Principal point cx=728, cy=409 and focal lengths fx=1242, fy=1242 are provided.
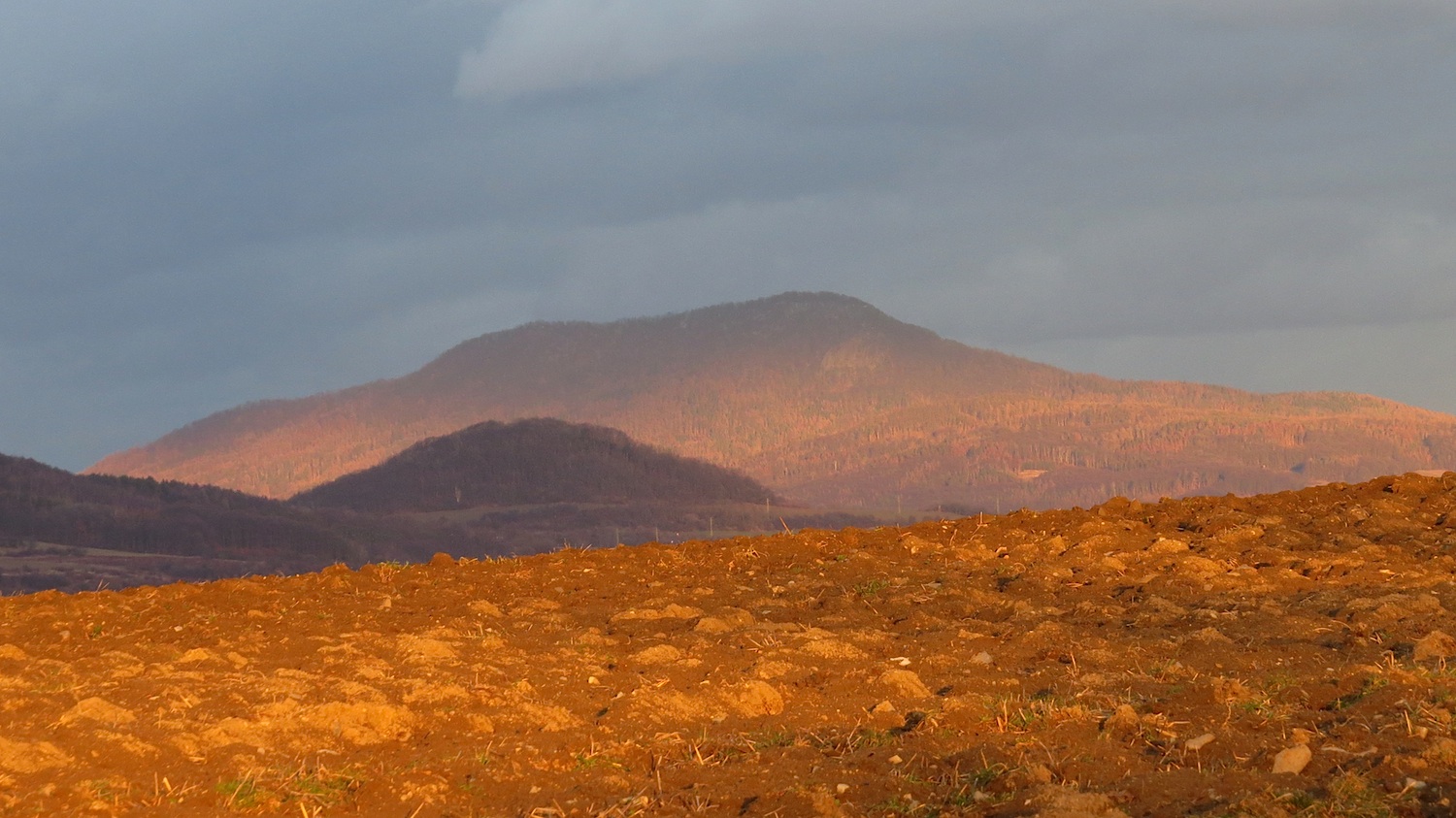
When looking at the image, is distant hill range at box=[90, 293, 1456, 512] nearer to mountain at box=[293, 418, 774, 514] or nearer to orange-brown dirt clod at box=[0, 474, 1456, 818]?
mountain at box=[293, 418, 774, 514]

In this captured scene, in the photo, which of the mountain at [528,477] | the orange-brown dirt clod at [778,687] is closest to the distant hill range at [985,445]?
the mountain at [528,477]

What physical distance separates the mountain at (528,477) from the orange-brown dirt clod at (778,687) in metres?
130

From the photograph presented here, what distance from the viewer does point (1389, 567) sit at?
11.9 meters

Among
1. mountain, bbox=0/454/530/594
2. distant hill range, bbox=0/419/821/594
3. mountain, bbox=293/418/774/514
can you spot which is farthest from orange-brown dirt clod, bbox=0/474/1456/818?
mountain, bbox=293/418/774/514

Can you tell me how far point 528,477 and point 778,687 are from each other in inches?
5827

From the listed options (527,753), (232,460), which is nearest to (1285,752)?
(527,753)

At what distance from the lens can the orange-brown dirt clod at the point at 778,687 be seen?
19.2 ft

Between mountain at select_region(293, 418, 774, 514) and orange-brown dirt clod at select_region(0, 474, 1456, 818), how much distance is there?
427 feet

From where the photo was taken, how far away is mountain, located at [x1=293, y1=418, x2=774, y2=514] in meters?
148

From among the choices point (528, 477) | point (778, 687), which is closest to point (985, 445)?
point (528, 477)

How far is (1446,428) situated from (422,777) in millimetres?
175032

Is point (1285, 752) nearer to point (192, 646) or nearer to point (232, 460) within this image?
point (192, 646)

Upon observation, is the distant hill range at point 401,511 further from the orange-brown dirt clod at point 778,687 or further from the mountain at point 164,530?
the orange-brown dirt clod at point 778,687

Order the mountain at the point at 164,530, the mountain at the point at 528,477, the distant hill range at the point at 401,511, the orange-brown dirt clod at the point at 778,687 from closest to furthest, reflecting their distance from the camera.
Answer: the orange-brown dirt clod at the point at 778,687 < the mountain at the point at 164,530 < the distant hill range at the point at 401,511 < the mountain at the point at 528,477
